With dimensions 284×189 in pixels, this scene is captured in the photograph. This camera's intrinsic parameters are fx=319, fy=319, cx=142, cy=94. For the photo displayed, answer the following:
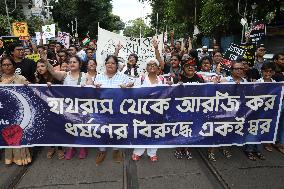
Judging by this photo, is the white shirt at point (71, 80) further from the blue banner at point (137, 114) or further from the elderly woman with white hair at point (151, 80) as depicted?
the elderly woman with white hair at point (151, 80)

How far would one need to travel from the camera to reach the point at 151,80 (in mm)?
5395

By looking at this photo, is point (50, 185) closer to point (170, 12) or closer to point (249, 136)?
point (249, 136)

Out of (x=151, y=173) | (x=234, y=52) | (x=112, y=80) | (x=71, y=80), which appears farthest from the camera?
(x=234, y=52)

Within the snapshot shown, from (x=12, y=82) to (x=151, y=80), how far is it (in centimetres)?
230

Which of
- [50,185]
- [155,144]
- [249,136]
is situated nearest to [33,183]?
[50,185]

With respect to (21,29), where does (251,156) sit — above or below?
below

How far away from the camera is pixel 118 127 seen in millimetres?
5242

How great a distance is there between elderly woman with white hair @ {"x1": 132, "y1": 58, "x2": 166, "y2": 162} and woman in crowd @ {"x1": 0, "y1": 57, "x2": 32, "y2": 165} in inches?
73.2

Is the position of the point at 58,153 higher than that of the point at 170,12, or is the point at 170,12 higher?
the point at 170,12

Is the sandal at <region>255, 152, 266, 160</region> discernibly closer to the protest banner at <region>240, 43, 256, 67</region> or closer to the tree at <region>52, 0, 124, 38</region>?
the protest banner at <region>240, 43, 256, 67</region>

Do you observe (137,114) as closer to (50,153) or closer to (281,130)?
(50,153)

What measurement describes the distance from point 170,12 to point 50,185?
110 ft

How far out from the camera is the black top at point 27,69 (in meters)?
6.33

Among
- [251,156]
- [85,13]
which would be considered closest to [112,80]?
A: [251,156]
